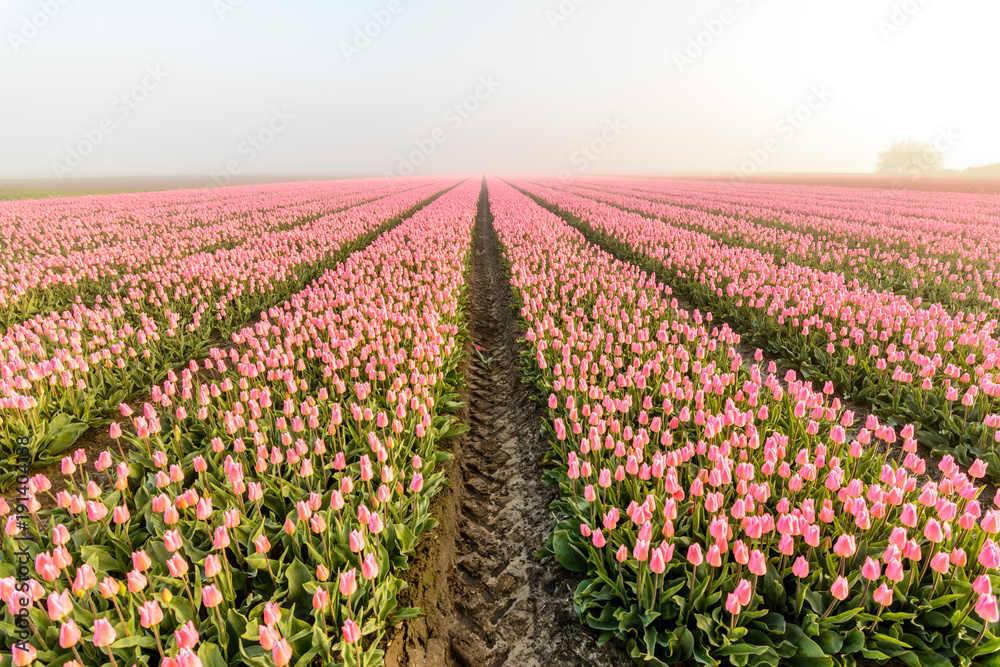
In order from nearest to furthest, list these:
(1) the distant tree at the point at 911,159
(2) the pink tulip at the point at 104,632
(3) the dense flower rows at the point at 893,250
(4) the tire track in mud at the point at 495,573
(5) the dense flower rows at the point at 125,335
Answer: (2) the pink tulip at the point at 104,632 < (4) the tire track in mud at the point at 495,573 < (5) the dense flower rows at the point at 125,335 < (3) the dense flower rows at the point at 893,250 < (1) the distant tree at the point at 911,159

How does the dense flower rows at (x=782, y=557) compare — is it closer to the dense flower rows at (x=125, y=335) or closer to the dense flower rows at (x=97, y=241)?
the dense flower rows at (x=125, y=335)

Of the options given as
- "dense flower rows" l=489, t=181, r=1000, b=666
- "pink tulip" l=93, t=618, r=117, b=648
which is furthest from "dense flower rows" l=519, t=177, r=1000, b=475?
"pink tulip" l=93, t=618, r=117, b=648

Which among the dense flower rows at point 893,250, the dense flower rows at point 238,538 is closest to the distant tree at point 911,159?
the dense flower rows at point 893,250

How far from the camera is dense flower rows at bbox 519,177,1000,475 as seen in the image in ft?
16.8

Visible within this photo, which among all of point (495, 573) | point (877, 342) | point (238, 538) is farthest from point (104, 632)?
point (877, 342)

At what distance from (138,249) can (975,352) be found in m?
19.2

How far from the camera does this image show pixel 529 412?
20.5 feet

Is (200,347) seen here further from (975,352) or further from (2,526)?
(975,352)

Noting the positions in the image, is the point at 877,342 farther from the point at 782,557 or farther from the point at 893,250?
the point at 893,250

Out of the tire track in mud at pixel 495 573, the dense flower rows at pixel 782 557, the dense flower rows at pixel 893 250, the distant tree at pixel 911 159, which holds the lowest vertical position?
the tire track in mud at pixel 495 573

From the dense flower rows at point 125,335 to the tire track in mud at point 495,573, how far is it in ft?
15.2

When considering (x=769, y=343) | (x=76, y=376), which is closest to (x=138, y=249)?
(x=76, y=376)

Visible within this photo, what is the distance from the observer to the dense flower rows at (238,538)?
2.61 meters

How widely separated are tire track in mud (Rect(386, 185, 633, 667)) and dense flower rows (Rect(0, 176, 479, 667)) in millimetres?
308
